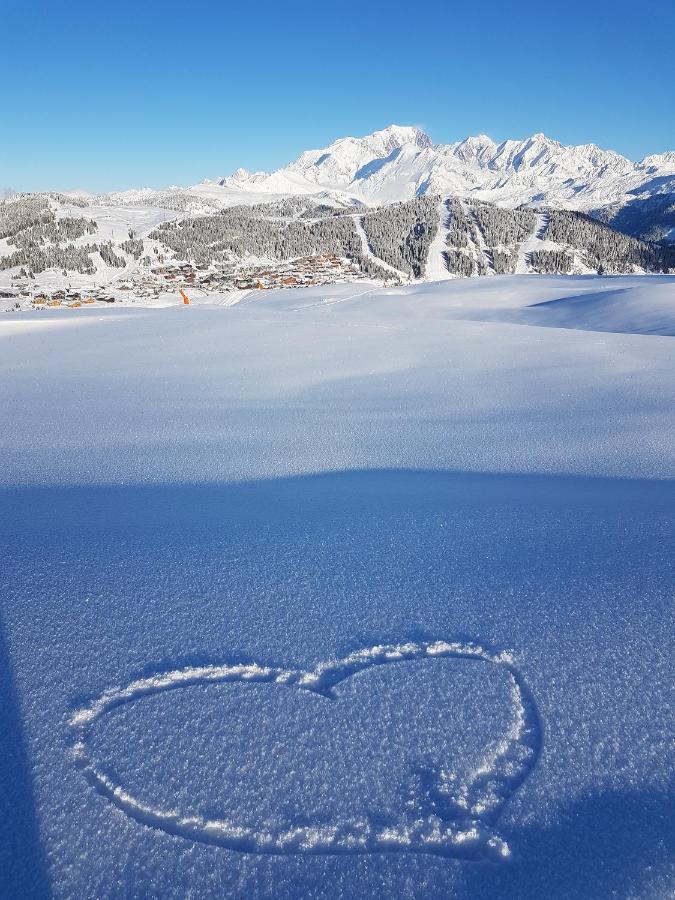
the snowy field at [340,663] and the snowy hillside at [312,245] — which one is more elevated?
the snowy hillside at [312,245]

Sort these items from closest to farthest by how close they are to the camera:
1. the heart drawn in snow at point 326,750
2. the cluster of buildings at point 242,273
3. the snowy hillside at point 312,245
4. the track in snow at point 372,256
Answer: the heart drawn in snow at point 326,750, the cluster of buildings at point 242,273, the snowy hillside at point 312,245, the track in snow at point 372,256

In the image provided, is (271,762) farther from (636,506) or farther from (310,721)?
(636,506)

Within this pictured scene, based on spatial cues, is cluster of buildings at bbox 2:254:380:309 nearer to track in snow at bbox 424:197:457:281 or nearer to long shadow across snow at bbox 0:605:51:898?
track in snow at bbox 424:197:457:281

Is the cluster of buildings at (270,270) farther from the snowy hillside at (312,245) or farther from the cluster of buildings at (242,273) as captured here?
the snowy hillside at (312,245)

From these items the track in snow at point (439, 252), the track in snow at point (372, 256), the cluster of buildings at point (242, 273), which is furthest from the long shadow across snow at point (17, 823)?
the track in snow at point (439, 252)

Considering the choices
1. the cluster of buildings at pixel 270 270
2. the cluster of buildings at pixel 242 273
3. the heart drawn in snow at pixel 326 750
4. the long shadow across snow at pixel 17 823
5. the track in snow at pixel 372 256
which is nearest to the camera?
the long shadow across snow at pixel 17 823

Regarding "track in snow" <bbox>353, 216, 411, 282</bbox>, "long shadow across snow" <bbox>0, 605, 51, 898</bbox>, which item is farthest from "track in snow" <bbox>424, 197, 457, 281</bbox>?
"long shadow across snow" <bbox>0, 605, 51, 898</bbox>

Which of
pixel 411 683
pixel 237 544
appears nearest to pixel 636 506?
pixel 411 683

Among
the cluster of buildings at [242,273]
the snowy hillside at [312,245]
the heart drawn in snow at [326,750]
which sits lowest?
the heart drawn in snow at [326,750]

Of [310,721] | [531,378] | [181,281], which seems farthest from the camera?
[181,281]

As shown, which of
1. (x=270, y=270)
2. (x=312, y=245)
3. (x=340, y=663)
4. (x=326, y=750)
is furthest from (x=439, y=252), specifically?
(x=326, y=750)
